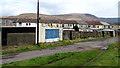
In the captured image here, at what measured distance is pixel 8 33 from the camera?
26.2m

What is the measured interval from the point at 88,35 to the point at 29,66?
3300cm

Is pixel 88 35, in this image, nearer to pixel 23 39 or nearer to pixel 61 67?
pixel 23 39

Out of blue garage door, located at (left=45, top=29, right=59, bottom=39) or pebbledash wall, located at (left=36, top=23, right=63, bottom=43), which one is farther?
blue garage door, located at (left=45, top=29, right=59, bottom=39)

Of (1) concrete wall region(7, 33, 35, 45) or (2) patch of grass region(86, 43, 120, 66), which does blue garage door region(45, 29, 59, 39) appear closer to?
(1) concrete wall region(7, 33, 35, 45)

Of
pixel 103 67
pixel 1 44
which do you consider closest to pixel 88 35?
pixel 1 44

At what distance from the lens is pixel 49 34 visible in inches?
1251

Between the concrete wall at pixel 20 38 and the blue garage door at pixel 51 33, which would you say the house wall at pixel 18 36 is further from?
the blue garage door at pixel 51 33

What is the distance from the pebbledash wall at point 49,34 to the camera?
29.8 metres

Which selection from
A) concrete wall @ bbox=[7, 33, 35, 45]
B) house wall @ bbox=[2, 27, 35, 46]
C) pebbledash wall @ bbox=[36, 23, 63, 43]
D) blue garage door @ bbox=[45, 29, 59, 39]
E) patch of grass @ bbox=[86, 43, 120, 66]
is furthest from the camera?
blue garage door @ bbox=[45, 29, 59, 39]

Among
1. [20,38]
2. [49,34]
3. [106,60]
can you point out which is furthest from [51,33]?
[106,60]

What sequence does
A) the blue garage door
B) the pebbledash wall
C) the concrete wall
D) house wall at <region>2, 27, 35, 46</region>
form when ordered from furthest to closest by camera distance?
the blue garage door, the pebbledash wall, the concrete wall, house wall at <region>2, 27, 35, 46</region>

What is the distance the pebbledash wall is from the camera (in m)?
29.8

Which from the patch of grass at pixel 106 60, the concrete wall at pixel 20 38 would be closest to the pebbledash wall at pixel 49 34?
the concrete wall at pixel 20 38

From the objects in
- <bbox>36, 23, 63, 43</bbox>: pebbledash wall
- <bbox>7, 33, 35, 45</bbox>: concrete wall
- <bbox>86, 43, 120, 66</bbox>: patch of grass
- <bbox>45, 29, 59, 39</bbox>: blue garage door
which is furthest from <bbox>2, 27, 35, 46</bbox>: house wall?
<bbox>86, 43, 120, 66</bbox>: patch of grass
